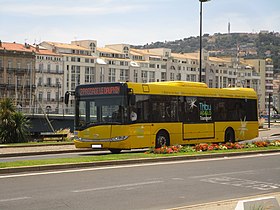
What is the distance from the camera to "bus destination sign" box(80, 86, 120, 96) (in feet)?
76.7

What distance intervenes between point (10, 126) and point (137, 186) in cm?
2293

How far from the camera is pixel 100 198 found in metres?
11.6

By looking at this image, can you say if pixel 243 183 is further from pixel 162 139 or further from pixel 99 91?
pixel 162 139

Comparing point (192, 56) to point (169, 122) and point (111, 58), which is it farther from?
point (169, 122)

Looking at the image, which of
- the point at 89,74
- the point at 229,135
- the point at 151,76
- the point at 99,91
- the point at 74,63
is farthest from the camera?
the point at 151,76

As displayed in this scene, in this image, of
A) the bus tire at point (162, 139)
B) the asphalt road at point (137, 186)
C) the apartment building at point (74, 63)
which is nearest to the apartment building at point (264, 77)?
the apartment building at point (74, 63)

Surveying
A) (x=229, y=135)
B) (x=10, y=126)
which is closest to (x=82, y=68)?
(x=10, y=126)

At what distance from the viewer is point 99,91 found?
23766 mm

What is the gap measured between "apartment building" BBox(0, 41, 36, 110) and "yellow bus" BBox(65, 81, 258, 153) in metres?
87.1

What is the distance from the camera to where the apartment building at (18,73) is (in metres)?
114

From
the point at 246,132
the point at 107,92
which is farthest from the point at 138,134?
the point at 246,132

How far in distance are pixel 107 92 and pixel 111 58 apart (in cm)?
11418

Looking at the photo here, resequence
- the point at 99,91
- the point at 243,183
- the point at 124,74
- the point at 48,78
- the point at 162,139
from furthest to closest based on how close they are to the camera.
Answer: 1. the point at 124,74
2. the point at 48,78
3. the point at 162,139
4. the point at 99,91
5. the point at 243,183

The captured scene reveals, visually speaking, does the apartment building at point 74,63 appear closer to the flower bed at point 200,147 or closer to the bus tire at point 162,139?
the flower bed at point 200,147
